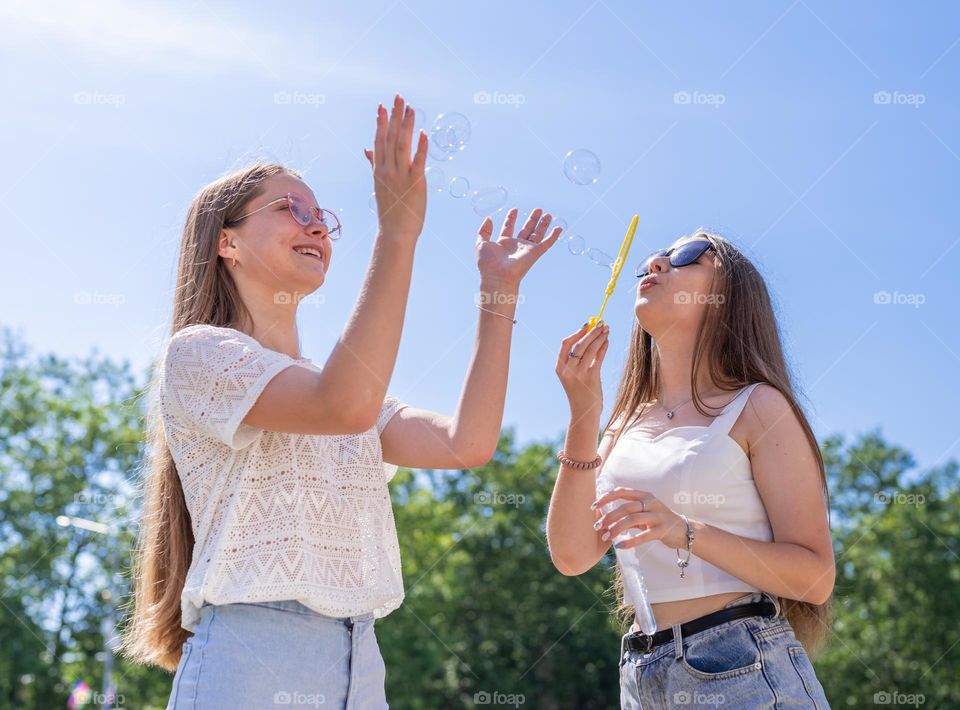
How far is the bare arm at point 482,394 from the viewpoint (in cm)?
310

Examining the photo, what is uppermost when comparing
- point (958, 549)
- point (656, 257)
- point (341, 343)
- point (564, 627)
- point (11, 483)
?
point (656, 257)

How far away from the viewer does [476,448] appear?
3111 millimetres

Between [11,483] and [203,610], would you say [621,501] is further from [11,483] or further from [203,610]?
[11,483]

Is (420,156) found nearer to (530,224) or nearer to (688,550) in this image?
(530,224)

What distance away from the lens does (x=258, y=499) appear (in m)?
2.72

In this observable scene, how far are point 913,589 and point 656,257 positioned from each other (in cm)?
3348

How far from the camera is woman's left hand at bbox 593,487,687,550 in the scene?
293cm

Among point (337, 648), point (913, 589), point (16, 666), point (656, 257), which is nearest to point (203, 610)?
point (337, 648)
